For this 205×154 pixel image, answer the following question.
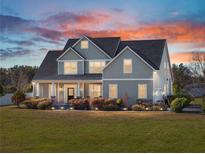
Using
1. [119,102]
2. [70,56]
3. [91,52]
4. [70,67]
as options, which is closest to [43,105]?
[119,102]

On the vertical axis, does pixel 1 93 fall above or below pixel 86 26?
below

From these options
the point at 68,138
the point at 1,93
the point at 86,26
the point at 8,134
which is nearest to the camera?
the point at 68,138

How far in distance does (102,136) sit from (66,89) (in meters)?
22.5

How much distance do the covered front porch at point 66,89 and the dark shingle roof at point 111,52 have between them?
0.64m

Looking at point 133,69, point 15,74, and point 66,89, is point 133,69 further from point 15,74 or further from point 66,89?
point 15,74

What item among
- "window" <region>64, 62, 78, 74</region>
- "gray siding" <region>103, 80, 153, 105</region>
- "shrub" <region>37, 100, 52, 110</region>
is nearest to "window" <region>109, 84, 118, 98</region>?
"gray siding" <region>103, 80, 153, 105</region>

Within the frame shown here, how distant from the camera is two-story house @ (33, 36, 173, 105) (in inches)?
1288

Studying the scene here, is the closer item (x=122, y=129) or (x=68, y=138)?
(x=68, y=138)

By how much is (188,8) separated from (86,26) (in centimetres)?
1264

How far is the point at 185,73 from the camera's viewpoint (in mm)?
59344

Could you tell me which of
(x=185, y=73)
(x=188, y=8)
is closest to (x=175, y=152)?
(x=188, y=8)

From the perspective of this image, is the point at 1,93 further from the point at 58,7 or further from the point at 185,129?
the point at 185,129

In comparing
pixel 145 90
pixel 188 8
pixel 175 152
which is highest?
pixel 188 8

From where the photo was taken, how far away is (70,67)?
37375 mm
